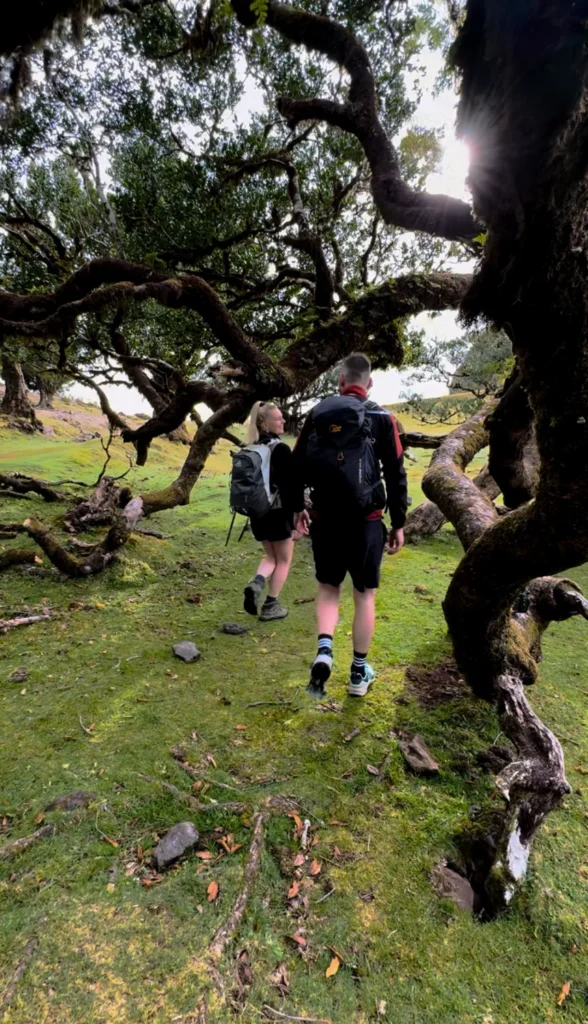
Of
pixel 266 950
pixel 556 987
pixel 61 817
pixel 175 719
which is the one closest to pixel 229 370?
pixel 175 719

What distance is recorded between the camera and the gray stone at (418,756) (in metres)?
3.07

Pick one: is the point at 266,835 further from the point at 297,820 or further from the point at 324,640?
the point at 324,640

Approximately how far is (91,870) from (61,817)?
1.46 ft

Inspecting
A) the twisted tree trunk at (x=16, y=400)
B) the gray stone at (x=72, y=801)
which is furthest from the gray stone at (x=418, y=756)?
the twisted tree trunk at (x=16, y=400)

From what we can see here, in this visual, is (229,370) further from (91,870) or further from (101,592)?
(91,870)

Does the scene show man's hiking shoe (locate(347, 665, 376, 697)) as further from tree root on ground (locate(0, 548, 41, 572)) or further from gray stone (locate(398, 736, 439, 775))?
tree root on ground (locate(0, 548, 41, 572))

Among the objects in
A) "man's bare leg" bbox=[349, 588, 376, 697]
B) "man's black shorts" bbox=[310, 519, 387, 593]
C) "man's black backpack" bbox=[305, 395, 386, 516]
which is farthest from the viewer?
"man's bare leg" bbox=[349, 588, 376, 697]

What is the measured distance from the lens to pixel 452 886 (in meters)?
2.33

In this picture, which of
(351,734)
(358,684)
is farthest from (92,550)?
(351,734)

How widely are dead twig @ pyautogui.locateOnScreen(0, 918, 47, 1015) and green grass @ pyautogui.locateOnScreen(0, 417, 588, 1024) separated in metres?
0.03

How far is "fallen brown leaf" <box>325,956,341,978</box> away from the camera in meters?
1.94

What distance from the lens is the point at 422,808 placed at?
279 cm

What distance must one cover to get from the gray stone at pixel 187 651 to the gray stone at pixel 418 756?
2298mm

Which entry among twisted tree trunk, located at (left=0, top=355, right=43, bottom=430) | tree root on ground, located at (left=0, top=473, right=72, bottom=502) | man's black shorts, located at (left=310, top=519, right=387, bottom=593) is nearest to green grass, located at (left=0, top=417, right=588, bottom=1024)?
man's black shorts, located at (left=310, top=519, right=387, bottom=593)
